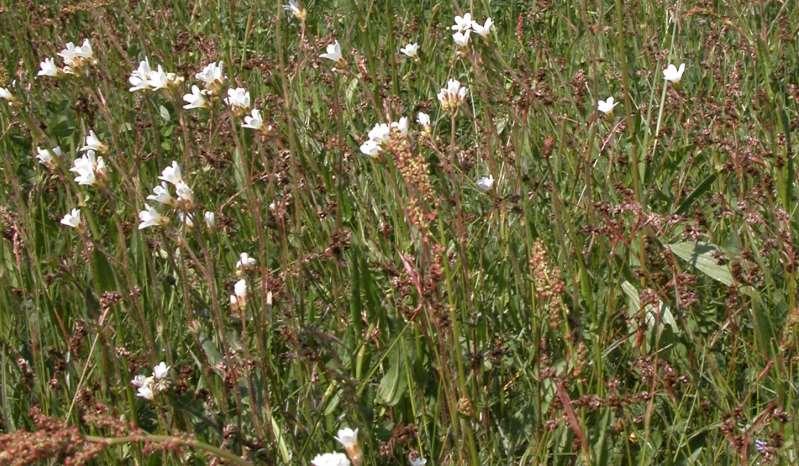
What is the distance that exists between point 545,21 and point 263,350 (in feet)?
8.41

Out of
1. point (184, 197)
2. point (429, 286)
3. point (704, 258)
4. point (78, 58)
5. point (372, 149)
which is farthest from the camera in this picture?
point (78, 58)

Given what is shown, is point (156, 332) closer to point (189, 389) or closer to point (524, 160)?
point (189, 389)

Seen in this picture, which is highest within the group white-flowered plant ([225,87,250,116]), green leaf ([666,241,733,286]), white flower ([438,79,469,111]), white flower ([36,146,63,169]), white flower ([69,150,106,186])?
white flower ([36,146,63,169])

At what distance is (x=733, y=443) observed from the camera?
1.68m

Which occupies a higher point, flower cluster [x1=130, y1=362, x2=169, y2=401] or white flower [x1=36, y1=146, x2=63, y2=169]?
white flower [x1=36, y1=146, x2=63, y2=169]

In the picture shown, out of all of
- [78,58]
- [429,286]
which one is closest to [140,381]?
[429,286]

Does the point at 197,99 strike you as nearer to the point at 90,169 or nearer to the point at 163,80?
the point at 163,80

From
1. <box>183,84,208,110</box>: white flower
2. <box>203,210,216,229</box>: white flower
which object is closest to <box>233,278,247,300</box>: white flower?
<box>203,210,216,229</box>: white flower

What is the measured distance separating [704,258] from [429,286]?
85cm

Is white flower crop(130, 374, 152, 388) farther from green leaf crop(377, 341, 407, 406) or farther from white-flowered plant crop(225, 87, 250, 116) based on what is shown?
white-flowered plant crop(225, 87, 250, 116)

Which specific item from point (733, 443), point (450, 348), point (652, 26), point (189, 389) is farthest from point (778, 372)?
point (652, 26)

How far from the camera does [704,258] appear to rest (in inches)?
95.6

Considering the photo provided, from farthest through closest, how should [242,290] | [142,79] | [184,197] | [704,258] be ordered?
[142,79], [704,258], [184,197], [242,290]

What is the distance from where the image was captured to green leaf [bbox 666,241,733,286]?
93.5 inches
